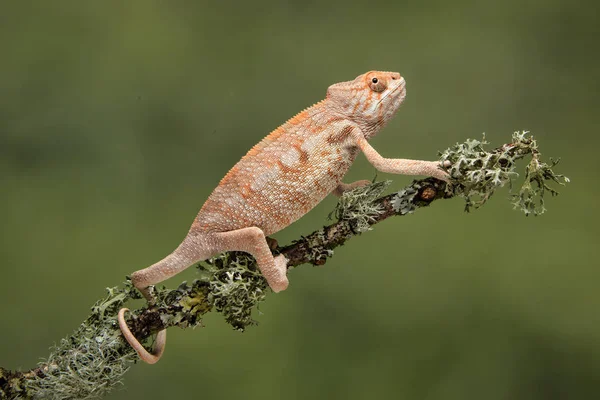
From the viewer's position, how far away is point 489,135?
11.1 feet

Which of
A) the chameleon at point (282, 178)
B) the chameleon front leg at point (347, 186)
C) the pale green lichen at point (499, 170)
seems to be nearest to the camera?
the pale green lichen at point (499, 170)

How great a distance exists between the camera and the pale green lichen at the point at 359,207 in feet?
7.34

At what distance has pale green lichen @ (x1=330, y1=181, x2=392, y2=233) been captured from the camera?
7.34 feet

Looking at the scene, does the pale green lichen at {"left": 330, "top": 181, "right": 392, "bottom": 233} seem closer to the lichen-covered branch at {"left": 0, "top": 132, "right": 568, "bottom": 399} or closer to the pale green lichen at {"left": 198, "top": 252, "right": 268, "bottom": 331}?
the lichen-covered branch at {"left": 0, "top": 132, "right": 568, "bottom": 399}

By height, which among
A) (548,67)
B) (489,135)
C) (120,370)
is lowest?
(120,370)

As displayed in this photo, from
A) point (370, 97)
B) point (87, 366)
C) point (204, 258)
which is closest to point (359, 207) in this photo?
point (370, 97)

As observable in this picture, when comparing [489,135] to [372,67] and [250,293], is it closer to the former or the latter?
[372,67]

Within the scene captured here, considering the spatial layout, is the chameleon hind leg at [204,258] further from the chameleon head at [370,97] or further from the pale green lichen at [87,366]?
the chameleon head at [370,97]

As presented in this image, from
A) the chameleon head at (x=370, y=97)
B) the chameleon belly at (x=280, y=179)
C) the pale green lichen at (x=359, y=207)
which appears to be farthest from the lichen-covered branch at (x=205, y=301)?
the chameleon head at (x=370, y=97)

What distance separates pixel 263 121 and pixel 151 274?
4.48ft

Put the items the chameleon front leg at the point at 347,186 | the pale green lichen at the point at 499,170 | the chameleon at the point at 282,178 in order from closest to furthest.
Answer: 1. the pale green lichen at the point at 499,170
2. the chameleon at the point at 282,178
3. the chameleon front leg at the point at 347,186

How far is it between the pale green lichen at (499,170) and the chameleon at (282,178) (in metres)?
0.27

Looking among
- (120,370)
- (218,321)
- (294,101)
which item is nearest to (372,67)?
(294,101)

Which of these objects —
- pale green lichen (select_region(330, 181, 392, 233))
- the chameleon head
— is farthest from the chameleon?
pale green lichen (select_region(330, 181, 392, 233))
